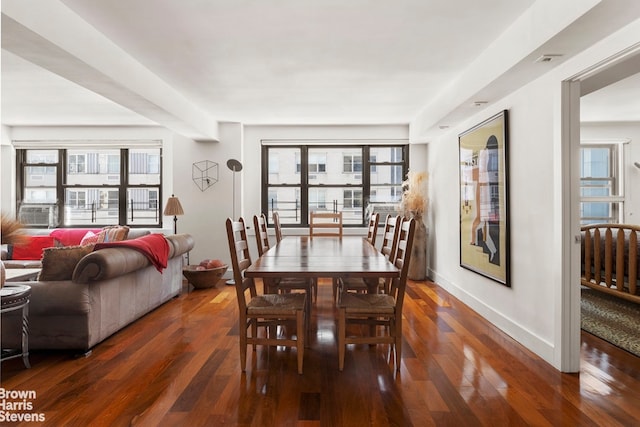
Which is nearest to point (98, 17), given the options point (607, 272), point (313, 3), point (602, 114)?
point (313, 3)

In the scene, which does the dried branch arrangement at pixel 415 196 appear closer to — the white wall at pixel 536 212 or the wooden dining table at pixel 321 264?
the white wall at pixel 536 212

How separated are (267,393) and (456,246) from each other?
3361mm

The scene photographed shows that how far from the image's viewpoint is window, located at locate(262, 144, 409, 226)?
21.4 ft

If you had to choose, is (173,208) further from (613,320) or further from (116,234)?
(613,320)

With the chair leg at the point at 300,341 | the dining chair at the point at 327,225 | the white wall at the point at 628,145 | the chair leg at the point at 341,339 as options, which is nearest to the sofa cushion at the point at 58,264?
the chair leg at the point at 300,341

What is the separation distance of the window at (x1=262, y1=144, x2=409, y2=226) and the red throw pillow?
319cm

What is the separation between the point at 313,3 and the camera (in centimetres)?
248

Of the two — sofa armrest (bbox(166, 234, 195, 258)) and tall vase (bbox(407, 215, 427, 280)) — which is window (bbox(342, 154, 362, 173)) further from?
sofa armrest (bbox(166, 234, 195, 258))

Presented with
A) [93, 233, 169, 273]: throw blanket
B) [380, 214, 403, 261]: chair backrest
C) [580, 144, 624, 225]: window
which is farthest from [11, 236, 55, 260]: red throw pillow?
[580, 144, 624, 225]: window

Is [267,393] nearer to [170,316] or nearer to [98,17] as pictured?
[170,316]

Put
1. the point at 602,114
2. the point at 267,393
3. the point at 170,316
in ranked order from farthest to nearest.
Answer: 1. the point at 602,114
2. the point at 170,316
3. the point at 267,393

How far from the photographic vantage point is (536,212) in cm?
302

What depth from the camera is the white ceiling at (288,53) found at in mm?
2547

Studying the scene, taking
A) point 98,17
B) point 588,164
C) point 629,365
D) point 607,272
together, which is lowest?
point 629,365
